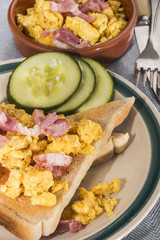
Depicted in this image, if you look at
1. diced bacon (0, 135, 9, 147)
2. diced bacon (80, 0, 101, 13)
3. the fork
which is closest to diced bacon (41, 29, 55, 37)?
diced bacon (80, 0, 101, 13)

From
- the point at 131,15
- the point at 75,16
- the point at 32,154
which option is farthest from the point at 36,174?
the point at 131,15

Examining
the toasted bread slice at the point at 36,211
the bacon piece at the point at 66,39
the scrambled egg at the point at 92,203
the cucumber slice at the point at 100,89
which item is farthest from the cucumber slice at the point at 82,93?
the scrambled egg at the point at 92,203

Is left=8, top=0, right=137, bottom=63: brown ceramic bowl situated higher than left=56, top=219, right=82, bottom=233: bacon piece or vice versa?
left=8, top=0, right=137, bottom=63: brown ceramic bowl

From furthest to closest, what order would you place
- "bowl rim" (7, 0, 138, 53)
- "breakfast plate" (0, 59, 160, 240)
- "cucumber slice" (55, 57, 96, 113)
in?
"bowl rim" (7, 0, 138, 53), "cucumber slice" (55, 57, 96, 113), "breakfast plate" (0, 59, 160, 240)

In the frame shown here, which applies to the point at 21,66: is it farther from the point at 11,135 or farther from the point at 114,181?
the point at 114,181

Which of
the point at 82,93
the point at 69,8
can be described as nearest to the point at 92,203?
the point at 82,93

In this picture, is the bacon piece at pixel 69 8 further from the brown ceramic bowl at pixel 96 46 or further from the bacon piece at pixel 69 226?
the bacon piece at pixel 69 226

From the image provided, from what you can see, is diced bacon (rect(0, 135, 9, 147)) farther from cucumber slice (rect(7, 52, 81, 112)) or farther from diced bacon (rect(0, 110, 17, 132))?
cucumber slice (rect(7, 52, 81, 112))
